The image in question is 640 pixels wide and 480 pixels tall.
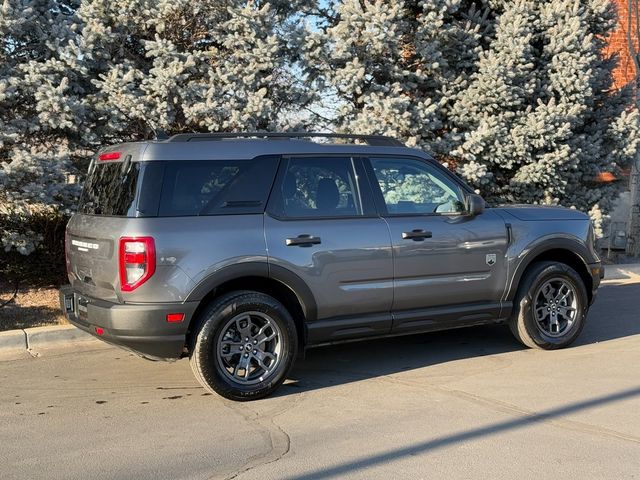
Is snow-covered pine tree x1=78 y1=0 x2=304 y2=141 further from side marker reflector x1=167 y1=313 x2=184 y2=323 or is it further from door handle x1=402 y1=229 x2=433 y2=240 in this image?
side marker reflector x1=167 y1=313 x2=184 y2=323

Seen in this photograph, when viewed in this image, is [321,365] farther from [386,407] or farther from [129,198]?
[129,198]

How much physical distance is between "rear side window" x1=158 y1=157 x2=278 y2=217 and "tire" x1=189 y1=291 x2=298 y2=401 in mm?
692

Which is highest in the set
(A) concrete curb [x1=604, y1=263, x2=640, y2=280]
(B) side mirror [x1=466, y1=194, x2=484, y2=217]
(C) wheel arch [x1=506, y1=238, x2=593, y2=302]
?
(B) side mirror [x1=466, y1=194, x2=484, y2=217]

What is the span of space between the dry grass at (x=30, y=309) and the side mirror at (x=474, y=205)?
15.0ft

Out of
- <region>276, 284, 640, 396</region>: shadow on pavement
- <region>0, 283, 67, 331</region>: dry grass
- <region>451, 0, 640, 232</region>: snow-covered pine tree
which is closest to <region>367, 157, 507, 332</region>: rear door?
<region>276, 284, 640, 396</region>: shadow on pavement

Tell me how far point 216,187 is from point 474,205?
2.32m

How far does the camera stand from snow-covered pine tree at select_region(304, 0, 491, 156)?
29.3 feet

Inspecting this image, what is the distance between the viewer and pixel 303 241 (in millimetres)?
5289

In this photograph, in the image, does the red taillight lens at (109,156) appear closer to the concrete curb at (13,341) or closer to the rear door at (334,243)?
the rear door at (334,243)

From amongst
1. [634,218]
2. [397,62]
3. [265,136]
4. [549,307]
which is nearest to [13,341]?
[265,136]

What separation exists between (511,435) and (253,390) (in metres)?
1.93

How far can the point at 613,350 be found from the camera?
21.9 ft

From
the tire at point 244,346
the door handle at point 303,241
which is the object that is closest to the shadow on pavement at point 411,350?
A: the tire at point 244,346

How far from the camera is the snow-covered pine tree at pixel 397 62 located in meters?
8.95
